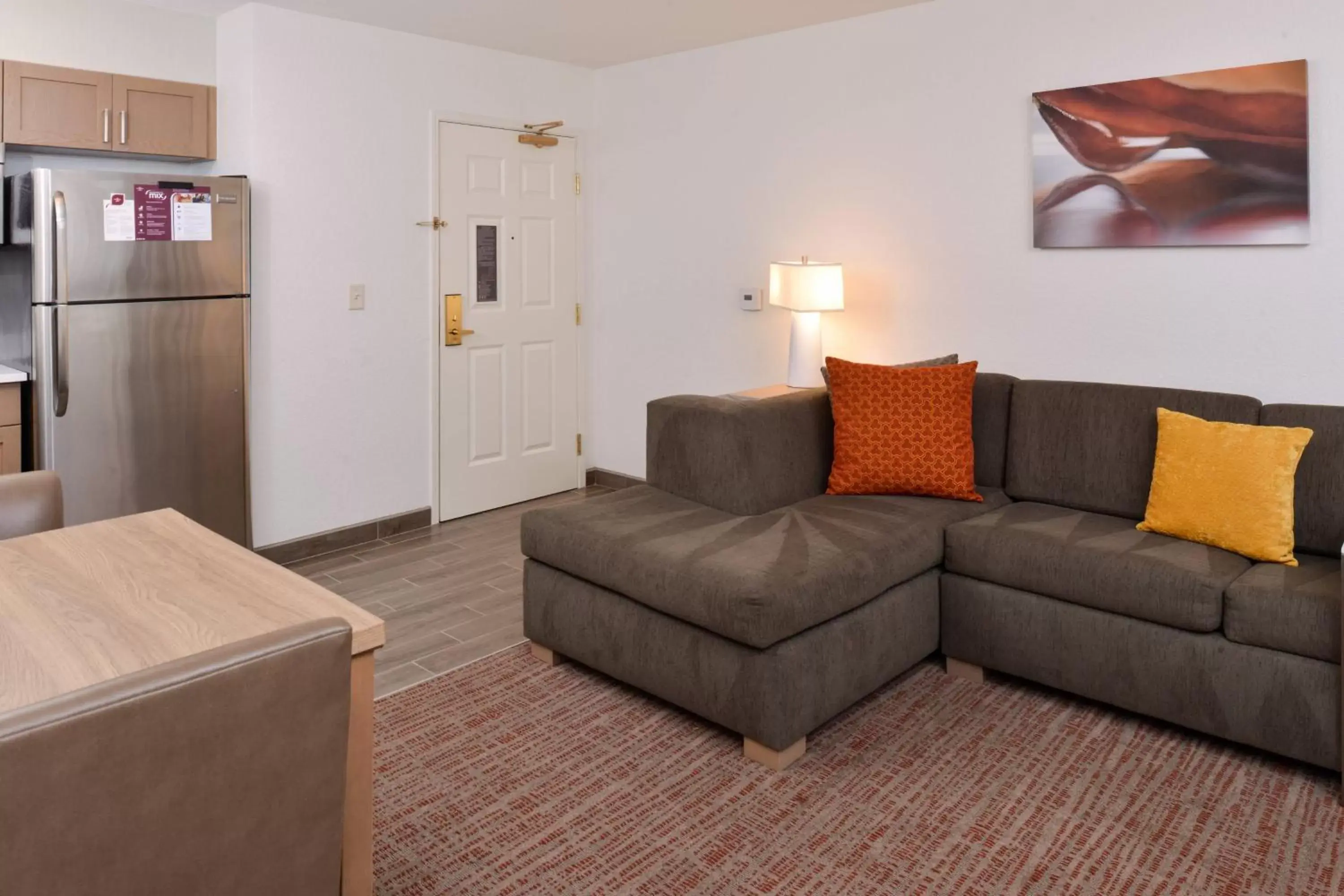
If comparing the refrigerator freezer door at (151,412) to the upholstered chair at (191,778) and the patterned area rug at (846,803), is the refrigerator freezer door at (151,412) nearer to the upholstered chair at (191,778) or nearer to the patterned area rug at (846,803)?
the patterned area rug at (846,803)

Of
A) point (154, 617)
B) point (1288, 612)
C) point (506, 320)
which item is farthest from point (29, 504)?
point (506, 320)

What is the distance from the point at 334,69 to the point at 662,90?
1.67m

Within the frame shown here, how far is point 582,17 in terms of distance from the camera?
14.4 ft

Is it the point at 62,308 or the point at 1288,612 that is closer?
the point at 1288,612

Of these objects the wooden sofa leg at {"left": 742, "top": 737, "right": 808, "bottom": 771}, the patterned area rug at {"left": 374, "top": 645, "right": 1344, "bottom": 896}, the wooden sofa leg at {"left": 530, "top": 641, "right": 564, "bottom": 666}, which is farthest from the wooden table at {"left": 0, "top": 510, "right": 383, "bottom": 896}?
the wooden sofa leg at {"left": 530, "top": 641, "right": 564, "bottom": 666}

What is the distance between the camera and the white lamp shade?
4.26 meters

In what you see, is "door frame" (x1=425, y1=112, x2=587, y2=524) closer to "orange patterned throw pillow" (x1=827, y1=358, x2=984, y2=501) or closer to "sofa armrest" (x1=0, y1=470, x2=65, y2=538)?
"orange patterned throw pillow" (x1=827, y1=358, x2=984, y2=501)

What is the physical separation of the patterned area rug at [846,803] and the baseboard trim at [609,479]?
2606mm

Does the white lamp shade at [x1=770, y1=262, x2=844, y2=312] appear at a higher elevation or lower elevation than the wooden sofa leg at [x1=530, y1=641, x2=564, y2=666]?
higher

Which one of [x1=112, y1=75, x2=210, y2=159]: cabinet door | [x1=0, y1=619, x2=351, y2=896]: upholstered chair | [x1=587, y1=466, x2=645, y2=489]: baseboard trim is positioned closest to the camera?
[x1=0, y1=619, x2=351, y2=896]: upholstered chair

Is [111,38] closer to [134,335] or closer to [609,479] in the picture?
[134,335]

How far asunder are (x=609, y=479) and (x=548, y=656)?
99.6 inches

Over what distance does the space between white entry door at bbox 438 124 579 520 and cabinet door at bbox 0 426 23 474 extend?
1.85 metres

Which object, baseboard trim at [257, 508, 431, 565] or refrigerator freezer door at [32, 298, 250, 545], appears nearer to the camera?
refrigerator freezer door at [32, 298, 250, 545]
